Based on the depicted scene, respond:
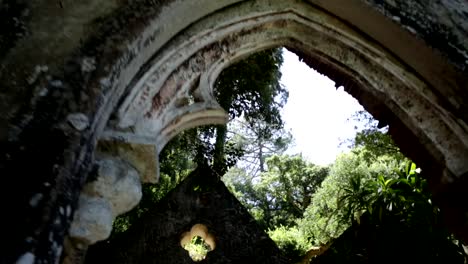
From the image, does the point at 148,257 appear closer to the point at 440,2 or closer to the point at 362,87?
the point at 362,87

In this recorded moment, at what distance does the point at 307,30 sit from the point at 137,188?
123 cm

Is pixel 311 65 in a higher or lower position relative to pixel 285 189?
lower

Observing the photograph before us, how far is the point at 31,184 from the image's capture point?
118cm

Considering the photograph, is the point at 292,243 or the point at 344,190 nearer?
the point at 344,190

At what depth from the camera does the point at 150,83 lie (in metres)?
1.79

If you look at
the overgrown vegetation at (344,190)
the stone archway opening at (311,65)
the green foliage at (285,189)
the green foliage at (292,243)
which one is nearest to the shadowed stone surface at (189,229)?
the overgrown vegetation at (344,190)

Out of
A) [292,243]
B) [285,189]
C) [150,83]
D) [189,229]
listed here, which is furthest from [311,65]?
[285,189]

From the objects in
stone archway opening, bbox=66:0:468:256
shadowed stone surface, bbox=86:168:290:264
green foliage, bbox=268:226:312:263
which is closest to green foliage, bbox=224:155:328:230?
green foliage, bbox=268:226:312:263

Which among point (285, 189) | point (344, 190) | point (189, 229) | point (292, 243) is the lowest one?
point (189, 229)

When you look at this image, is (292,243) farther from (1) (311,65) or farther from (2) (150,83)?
(2) (150,83)

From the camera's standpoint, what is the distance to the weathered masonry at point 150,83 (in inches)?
48.8

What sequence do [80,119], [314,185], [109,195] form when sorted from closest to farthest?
[80,119] → [109,195] → [314,185]

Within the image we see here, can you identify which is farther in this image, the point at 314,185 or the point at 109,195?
the point at 314,185

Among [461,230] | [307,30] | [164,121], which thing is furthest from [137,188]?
[461,230]
